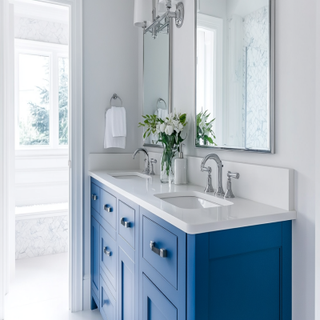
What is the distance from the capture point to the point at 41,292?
8.04ft

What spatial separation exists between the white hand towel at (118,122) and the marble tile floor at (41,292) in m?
1.30

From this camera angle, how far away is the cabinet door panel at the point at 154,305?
104cm

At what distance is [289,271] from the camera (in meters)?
1.09

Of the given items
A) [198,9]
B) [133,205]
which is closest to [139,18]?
[198,9]

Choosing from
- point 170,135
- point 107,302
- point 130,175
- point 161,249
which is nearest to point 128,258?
point 161,249

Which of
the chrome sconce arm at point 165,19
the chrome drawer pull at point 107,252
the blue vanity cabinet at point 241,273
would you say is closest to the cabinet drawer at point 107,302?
the chrome drawer pull at point 107,252

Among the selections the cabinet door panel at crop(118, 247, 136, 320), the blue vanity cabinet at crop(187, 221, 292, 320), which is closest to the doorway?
the cabinet door panel at crop(118, 247, 136, 320)

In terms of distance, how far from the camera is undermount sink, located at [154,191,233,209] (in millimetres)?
1387

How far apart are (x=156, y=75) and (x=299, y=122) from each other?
4.24 ft

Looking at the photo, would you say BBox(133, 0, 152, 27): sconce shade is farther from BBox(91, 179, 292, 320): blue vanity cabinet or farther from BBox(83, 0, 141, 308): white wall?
BBox(91, 179, 292, 320): blue vanity cabinet

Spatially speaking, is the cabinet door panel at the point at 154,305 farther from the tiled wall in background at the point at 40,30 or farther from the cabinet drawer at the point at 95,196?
the tiled wall in background at the point at 40,30

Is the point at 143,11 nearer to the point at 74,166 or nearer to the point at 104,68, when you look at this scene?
the point at 104,68

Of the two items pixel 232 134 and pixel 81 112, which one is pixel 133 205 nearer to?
pixel 232 134

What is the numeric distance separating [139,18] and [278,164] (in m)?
1.50
